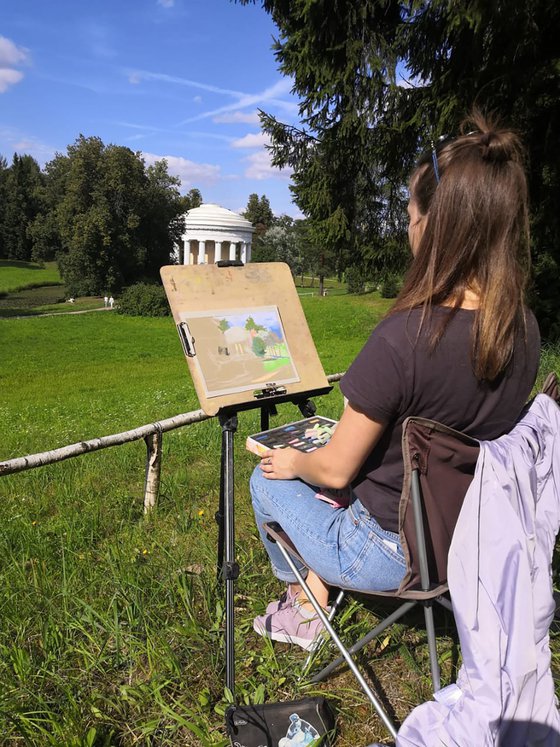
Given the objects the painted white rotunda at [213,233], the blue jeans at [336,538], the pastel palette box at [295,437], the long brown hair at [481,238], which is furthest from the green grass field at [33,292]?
the long brown hair at [481,238]

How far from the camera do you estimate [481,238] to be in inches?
68.7

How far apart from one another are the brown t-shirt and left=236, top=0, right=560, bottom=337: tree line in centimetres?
624

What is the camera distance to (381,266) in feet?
39.5

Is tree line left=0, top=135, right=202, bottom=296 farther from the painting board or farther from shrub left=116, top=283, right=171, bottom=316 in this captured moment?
the painting board

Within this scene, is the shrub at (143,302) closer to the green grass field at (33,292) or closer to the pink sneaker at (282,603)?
the green grass field at (33,292)

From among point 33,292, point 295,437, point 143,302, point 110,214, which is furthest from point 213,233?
point 295,437

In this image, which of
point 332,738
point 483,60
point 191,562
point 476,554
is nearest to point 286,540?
point 332,738

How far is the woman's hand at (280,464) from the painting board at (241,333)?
17.2 inches

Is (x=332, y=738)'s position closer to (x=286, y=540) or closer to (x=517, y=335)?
(x=286, y=540)

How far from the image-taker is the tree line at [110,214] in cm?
4303

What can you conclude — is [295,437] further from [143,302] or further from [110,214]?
[110,214]

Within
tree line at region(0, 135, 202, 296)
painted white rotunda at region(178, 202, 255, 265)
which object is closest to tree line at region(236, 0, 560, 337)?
tree line at region(0, 135, 202, 296)

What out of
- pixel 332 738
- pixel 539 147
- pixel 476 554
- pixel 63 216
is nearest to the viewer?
pixel 476 554

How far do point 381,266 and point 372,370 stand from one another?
1072cm
